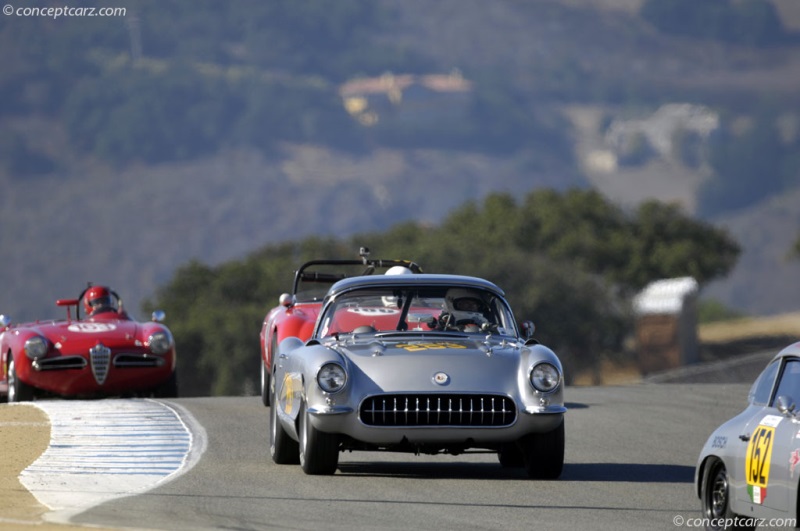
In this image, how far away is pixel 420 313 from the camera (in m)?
11.5

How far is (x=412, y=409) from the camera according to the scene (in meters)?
10.1

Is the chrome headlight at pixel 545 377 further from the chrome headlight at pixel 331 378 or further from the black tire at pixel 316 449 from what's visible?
the black tire at pixel 316 449

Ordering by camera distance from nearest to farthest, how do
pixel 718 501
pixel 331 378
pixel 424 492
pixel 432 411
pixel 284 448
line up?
pixel 718 501 → pixel 424 492 → pixel 432 411 → pixel 331 378 → pixel 284 448

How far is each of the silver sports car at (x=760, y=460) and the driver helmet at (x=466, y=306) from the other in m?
3.22

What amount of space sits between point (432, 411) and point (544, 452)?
0.89m

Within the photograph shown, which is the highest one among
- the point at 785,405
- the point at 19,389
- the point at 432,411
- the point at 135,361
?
the point at 785,405

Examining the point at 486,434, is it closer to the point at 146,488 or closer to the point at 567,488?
the point at 567,488

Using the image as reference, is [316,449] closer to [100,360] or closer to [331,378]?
[331,378]

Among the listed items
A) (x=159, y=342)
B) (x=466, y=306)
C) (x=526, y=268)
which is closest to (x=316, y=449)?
(x=466, y=306)

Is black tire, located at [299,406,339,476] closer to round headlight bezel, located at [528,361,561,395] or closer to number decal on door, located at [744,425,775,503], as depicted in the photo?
round headlight bezel, located at [528,361,561,395]

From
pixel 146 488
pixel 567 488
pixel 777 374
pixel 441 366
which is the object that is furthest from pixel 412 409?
pixel 777 374

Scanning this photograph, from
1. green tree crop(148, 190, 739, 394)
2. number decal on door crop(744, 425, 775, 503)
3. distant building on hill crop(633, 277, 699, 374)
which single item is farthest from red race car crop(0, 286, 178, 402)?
distant building on hill crop(633, 277, 699, 374)

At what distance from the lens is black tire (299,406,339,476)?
34.0ft

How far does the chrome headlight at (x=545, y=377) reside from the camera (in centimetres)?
1025
